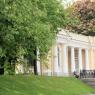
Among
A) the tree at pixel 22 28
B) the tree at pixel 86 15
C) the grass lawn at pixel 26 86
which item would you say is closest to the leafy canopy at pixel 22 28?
the tree at pixel 22 28

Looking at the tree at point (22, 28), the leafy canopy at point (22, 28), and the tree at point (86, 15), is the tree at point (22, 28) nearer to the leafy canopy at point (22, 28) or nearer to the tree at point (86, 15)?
the leafy canopy at point (22, 28)

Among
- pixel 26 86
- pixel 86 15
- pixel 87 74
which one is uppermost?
pixel 86 15

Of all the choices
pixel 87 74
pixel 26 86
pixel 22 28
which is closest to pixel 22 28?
pixel 22 28

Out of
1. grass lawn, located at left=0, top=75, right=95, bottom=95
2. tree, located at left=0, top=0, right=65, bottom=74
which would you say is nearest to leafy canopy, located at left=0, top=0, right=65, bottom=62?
tree, located at left=0, top=0, right=65, bottom=74

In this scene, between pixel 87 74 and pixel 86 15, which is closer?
pixel 87 74

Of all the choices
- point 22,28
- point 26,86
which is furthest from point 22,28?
point 26,86

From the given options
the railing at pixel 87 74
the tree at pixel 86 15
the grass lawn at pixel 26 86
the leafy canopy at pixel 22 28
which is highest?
the tree at pixel 86 15

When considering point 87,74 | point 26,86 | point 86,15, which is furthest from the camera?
point 86,15

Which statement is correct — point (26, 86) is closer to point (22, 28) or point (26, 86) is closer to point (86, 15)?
point (22, 28)

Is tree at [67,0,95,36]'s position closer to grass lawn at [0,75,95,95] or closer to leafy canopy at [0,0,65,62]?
grass lawn at [0,75,95,95]

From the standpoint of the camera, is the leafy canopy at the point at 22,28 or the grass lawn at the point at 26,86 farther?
the grass lawn at the point at 26,86

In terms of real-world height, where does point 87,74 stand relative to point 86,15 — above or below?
below

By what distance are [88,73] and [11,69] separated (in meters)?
27.2

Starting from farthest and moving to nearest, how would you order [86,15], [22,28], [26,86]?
1. [86,15]
2. [26,86]
3. [22,28]
